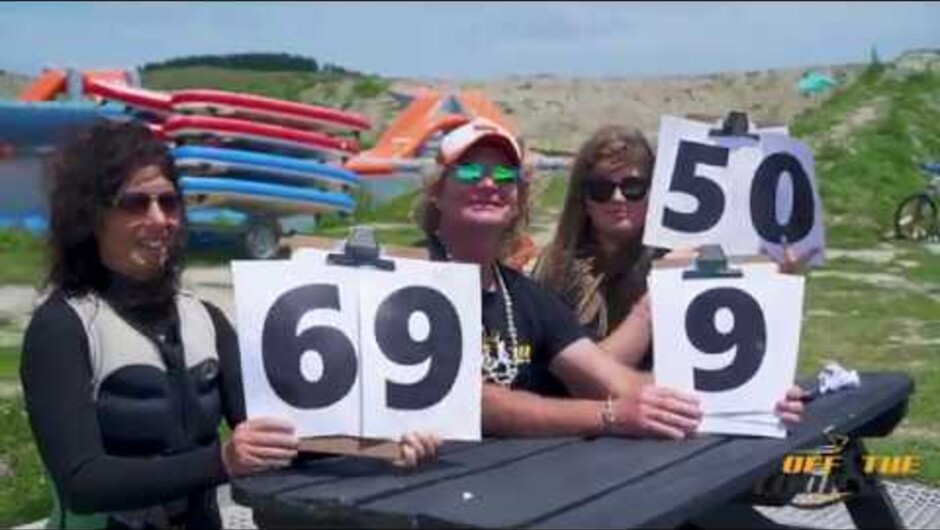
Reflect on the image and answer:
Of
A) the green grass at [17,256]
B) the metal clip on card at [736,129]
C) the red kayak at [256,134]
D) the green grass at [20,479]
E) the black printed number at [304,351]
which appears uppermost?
the metal clip on card at [736,129]

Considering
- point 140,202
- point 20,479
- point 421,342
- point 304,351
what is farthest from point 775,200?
point 20,479

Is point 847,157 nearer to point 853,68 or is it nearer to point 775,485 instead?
point 775,485

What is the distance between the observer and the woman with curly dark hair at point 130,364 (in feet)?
8.93

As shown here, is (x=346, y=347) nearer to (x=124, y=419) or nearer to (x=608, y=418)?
(x=124, y=419)

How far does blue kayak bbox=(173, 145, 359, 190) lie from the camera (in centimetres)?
1547

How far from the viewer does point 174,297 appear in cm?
295

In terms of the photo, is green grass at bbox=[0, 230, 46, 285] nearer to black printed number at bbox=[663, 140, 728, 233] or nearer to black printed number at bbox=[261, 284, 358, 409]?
black printed number at bbox=[663, 140, 728, 233]

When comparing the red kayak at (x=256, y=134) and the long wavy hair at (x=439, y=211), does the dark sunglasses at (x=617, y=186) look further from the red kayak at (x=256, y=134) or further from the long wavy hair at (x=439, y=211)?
the red kayak at (x=256, y=134)

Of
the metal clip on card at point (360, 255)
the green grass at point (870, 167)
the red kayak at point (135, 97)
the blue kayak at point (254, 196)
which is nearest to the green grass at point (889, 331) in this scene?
the green grass at point (870, 167)

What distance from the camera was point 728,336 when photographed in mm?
3285

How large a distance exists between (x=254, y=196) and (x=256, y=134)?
84 centimetres

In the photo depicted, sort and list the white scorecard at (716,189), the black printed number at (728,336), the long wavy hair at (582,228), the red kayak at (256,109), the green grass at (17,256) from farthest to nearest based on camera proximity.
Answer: the red kayak at (256,109) < the green grass at (17,256) < the long wavy hair at (582,228) < the white scorecard at (716,189) < the black printed number at (728,336)

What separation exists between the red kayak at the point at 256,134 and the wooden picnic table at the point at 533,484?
12198 millimetres

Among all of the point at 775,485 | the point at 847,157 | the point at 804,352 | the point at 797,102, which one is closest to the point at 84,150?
the point at 775,485
